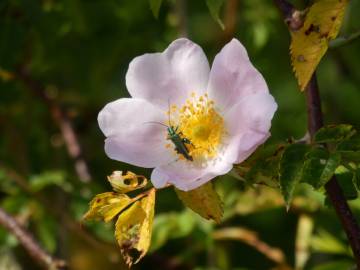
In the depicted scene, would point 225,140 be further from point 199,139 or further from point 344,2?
point 344,2

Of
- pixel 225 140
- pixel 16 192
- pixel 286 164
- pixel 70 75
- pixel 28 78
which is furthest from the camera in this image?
pixel 70 75

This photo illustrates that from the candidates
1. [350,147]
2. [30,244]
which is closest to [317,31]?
[350,147]

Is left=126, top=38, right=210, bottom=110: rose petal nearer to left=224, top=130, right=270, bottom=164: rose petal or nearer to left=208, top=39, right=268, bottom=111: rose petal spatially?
left=208, top=39, right=268, bottom=111: rose petal

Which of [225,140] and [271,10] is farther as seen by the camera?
[271,10]

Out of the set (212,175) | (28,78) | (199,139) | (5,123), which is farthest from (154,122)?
(5,123)

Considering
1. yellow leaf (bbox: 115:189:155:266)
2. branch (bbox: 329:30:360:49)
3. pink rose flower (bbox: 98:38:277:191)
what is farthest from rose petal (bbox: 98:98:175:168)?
branch (bbox: 329:30:360:49)

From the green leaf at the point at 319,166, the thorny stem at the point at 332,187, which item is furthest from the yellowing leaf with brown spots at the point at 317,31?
the green leaf at the point at 319,166

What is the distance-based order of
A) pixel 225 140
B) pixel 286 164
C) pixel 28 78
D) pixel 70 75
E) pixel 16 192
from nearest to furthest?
pixel 286 164 → pixel 225 140 → pixel 16 192 → pixel 28 78 → pixel 70 75
